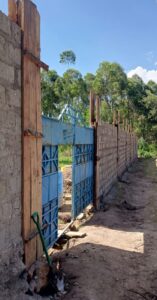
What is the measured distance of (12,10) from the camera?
366 cm

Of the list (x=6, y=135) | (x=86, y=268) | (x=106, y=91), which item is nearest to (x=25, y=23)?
(x=6, y=135)

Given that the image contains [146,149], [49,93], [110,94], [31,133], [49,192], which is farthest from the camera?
[146,149]

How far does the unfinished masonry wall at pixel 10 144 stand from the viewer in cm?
329

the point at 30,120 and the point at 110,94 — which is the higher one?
the point at 110,94

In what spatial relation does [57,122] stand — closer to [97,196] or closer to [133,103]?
[97,196]

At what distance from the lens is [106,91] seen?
1339 inches

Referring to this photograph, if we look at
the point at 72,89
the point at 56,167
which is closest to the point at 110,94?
the point at 72,89

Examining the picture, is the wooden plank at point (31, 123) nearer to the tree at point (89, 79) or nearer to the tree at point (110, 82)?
the tree at point (110, 82)

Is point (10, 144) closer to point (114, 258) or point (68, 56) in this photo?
point (114, 258)

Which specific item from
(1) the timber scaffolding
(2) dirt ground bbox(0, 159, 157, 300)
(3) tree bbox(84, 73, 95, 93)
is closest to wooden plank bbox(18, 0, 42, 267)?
(1) the timber scaffolding

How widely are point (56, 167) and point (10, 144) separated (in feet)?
6.34

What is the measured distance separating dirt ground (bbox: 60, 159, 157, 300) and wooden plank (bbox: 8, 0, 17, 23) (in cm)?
343

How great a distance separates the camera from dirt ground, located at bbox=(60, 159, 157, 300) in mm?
4121

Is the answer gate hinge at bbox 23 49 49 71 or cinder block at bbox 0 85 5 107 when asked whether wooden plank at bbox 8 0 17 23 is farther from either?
cinder block at bbox 0 85 5 107
